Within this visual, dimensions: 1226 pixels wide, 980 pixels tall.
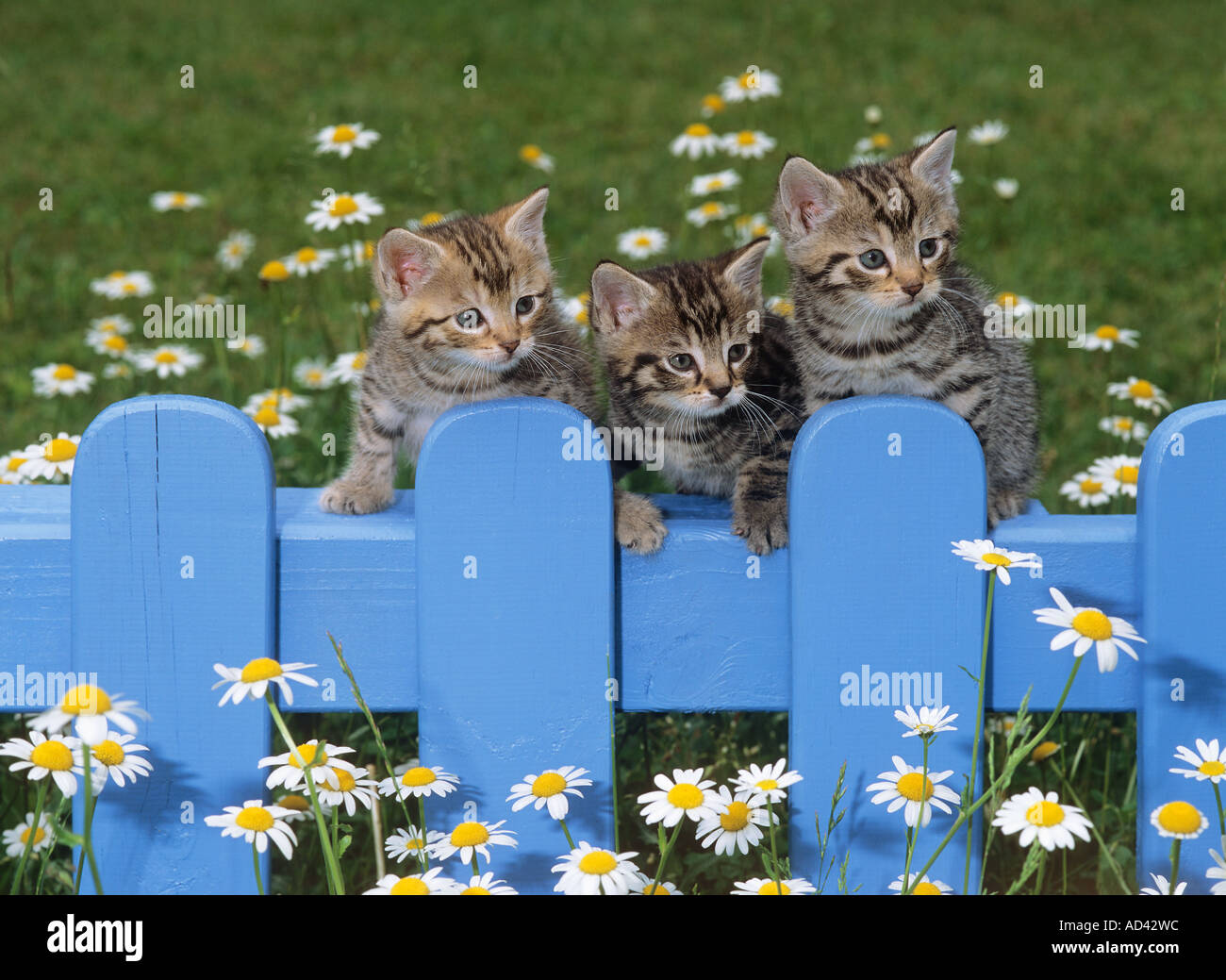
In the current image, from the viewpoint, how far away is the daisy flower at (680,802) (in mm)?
2309

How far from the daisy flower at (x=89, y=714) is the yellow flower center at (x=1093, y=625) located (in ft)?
4.65

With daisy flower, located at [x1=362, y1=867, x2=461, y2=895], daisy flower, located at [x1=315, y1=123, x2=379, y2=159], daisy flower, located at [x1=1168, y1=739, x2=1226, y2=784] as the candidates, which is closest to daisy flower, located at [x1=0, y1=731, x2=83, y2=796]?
daisy flower, located at [x1=362, y1=867, x2=461, y2=895]

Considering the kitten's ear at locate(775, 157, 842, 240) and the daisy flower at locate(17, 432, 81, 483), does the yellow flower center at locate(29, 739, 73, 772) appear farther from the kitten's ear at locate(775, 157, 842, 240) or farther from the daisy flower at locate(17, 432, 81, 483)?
the kitten's ear at locate(775, 157, 842, 240)

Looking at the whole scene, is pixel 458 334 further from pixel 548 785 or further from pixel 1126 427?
pixel 1126 427

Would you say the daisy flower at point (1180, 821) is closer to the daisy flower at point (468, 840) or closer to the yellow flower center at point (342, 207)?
the daisy flower at point (468, 840)

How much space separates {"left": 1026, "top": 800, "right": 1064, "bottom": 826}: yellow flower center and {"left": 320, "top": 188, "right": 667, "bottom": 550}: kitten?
1.40 metres

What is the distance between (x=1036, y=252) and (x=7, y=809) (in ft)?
16.8

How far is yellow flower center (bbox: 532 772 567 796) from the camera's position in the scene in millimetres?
2402

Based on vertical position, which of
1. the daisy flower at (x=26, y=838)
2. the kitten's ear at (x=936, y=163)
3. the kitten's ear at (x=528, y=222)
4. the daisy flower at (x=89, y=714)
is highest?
the kitten's ear at (x=936, y=163)

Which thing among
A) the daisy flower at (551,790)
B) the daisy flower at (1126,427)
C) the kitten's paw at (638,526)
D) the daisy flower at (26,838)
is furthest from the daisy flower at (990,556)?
the daisy flower at (1126,427)

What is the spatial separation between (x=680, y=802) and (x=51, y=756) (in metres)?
1.00

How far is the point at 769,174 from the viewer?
7.09 m

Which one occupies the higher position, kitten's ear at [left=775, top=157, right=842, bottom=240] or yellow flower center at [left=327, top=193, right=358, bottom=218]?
yellow flower center at [left=327, top=193, right=358, bottom=218]

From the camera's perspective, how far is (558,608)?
2.58m
